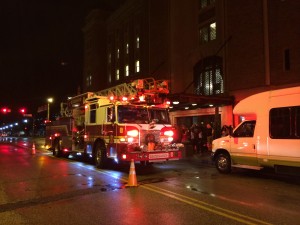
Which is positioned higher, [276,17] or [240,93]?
[276,17]

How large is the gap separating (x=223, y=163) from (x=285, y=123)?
2978 millimetres

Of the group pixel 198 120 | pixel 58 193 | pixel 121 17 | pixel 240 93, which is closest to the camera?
pixel 58 193

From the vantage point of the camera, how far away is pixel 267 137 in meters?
11.8

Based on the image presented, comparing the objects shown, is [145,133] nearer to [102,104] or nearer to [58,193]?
[102,104]

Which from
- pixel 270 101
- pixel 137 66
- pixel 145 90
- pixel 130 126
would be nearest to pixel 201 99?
pixel 145 90

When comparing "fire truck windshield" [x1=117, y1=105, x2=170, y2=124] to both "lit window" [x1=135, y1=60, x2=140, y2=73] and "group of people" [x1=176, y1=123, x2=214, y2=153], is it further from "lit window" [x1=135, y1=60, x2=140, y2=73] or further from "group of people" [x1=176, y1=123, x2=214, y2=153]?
"lit window" [x1=135, y1=60, x2=140, y2=73]

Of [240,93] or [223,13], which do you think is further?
[223,13]

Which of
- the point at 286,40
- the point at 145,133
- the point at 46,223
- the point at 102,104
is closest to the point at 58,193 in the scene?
the point at 46,223

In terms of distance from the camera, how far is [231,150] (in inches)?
511

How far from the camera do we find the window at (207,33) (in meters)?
29.2

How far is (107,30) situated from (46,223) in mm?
46207

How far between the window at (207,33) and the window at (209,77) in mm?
1630

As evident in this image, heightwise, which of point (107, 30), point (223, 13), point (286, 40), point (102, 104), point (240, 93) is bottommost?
point (102, 104)

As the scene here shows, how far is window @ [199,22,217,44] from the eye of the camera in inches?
1150
